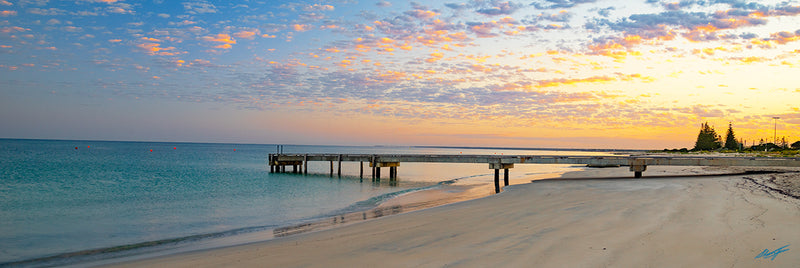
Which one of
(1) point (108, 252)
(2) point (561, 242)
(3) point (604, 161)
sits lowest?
(1) point (108, 252)

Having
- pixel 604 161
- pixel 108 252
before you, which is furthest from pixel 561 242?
pixel 604 161

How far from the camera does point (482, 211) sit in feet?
40.7

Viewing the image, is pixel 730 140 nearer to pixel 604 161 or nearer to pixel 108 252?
pixel 604 161

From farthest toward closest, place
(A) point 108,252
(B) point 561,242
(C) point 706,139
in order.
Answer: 1. (C) point 706,139
2. (A) point 108,252
3. (B) point 561,242

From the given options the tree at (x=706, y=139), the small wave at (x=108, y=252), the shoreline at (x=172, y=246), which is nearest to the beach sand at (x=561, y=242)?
the shoreline at (x=172, y=246)

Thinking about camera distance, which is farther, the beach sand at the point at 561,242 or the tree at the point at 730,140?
the tree at the point at 730,140

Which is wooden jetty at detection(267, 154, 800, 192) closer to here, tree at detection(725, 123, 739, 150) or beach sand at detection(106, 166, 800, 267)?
beach sand at detection(106, 166, 800, 267)

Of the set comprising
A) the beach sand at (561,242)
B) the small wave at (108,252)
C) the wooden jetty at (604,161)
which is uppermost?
the wooden jetty at (604,161)

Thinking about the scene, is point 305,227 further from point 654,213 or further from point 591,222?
point 654,213

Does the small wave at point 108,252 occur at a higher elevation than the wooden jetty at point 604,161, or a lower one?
lower

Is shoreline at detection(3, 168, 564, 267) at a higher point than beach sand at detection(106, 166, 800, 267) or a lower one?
lower

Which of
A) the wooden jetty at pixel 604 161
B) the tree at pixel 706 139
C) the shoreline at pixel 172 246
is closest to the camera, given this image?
the shoreline at pixel 172 246

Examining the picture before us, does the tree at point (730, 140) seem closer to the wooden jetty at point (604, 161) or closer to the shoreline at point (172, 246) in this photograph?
the wooden jetty at point (604, 161)

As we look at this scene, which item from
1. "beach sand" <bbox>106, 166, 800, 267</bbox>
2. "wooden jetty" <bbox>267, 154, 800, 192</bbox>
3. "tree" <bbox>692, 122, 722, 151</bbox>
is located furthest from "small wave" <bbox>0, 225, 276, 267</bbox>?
"tree" <bbox>692, 122, 722, 151</bbox>
